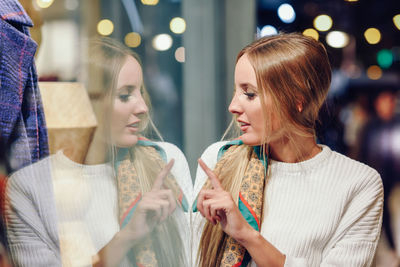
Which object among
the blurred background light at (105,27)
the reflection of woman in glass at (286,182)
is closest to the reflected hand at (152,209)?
the reflection of woman in glass at (286,182)

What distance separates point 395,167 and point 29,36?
46.7 inches


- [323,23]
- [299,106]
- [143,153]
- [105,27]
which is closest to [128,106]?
[143,153]

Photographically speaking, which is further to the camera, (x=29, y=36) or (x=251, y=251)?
(x=29, y=36)

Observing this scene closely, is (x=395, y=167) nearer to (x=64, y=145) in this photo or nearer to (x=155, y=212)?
(x=155, y=212)

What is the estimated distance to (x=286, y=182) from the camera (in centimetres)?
116

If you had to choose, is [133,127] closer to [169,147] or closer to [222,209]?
[169,147]

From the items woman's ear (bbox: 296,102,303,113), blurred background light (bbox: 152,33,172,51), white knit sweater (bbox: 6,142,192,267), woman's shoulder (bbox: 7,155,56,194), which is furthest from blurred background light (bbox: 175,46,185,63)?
woman's shoulder (bbox: 7,155,56,194)

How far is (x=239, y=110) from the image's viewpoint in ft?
3.79

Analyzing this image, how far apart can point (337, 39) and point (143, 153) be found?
26.7 inches

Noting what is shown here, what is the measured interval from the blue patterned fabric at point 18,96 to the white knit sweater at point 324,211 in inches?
29.0

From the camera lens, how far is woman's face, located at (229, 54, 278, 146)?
3.69 feet

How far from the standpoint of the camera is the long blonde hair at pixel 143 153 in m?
1.22

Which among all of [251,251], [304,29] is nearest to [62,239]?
[251,251]

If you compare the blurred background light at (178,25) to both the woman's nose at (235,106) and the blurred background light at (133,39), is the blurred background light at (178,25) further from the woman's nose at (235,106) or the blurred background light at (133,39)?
the woman's nose at (235,106)
